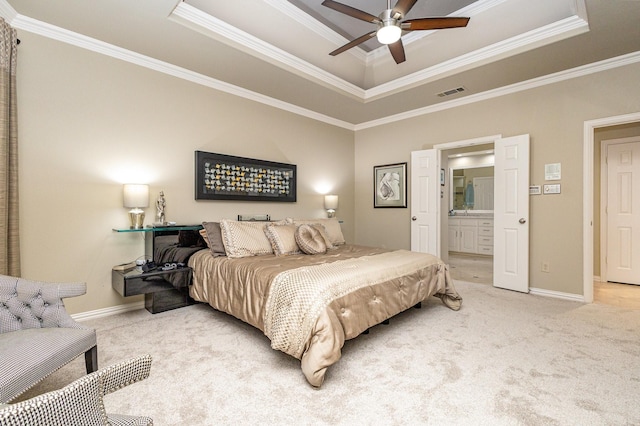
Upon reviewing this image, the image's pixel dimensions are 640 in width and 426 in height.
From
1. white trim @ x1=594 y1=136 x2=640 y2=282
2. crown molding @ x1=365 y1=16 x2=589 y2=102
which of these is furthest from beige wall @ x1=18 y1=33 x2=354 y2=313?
white trim @ x1=594 y1=136 x2=640 y2=282

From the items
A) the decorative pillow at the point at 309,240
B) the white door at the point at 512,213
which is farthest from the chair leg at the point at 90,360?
the white door at the point at 512,213

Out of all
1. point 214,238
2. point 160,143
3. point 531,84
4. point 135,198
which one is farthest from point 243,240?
point 531,84

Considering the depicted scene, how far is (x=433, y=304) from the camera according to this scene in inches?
135

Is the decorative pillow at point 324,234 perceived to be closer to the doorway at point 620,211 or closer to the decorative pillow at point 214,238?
the decorative pillow at point 214,238

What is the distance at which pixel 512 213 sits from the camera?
405 cm

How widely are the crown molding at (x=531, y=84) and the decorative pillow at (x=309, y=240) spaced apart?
9.76 ft

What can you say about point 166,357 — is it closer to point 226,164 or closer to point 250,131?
point 226,164

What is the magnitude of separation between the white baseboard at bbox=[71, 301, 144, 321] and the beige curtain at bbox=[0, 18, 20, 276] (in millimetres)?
687

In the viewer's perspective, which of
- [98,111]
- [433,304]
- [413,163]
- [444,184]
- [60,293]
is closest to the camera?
[60,293]

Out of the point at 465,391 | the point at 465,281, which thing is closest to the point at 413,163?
the point at 465,281

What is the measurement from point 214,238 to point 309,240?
1.02 m

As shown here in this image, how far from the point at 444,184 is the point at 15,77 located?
5635 millimetres

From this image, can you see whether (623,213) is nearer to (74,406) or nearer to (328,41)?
(328,41)

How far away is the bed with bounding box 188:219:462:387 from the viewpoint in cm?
194
